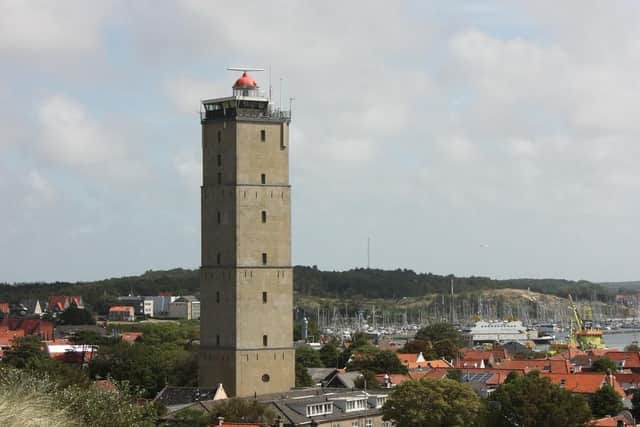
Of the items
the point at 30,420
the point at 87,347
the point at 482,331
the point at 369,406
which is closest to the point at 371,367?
the point at 369,406

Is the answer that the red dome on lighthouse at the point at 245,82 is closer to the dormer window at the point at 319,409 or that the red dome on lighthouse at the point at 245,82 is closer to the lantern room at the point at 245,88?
the lantern room at the point at 245,88

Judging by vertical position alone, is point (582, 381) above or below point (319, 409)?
above

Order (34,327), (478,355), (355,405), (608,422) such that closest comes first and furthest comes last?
1. (608,422)
2. (355,405)
3. (478,355)
4. (34,327)

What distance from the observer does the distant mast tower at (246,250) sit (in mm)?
57406

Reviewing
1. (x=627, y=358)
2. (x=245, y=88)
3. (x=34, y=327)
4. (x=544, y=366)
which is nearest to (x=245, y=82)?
(x=245, y=88)

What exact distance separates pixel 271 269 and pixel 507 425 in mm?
13581

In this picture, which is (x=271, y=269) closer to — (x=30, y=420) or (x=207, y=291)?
(x=207, y=291)

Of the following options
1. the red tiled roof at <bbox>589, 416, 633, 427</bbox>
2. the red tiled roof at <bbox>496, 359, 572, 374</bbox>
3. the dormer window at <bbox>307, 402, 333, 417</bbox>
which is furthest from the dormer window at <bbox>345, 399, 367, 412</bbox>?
the red tiled roof at <bbox>496, 359, 572, 374</bbox>

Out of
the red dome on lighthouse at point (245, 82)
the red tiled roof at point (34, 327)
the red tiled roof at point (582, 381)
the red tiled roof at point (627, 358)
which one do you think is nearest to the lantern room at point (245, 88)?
the red dome on lighthouse at point (245, 82)

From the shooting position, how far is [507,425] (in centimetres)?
5050

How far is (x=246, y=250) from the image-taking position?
57.7 metres

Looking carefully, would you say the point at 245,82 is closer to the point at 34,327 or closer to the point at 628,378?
the point at 628,378

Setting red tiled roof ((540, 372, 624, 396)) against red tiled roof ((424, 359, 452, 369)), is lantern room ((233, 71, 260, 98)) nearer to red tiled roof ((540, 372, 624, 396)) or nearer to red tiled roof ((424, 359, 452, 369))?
red tiled roof ((540, 372, 624, 396))

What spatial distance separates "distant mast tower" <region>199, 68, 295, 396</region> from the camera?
188 ft
